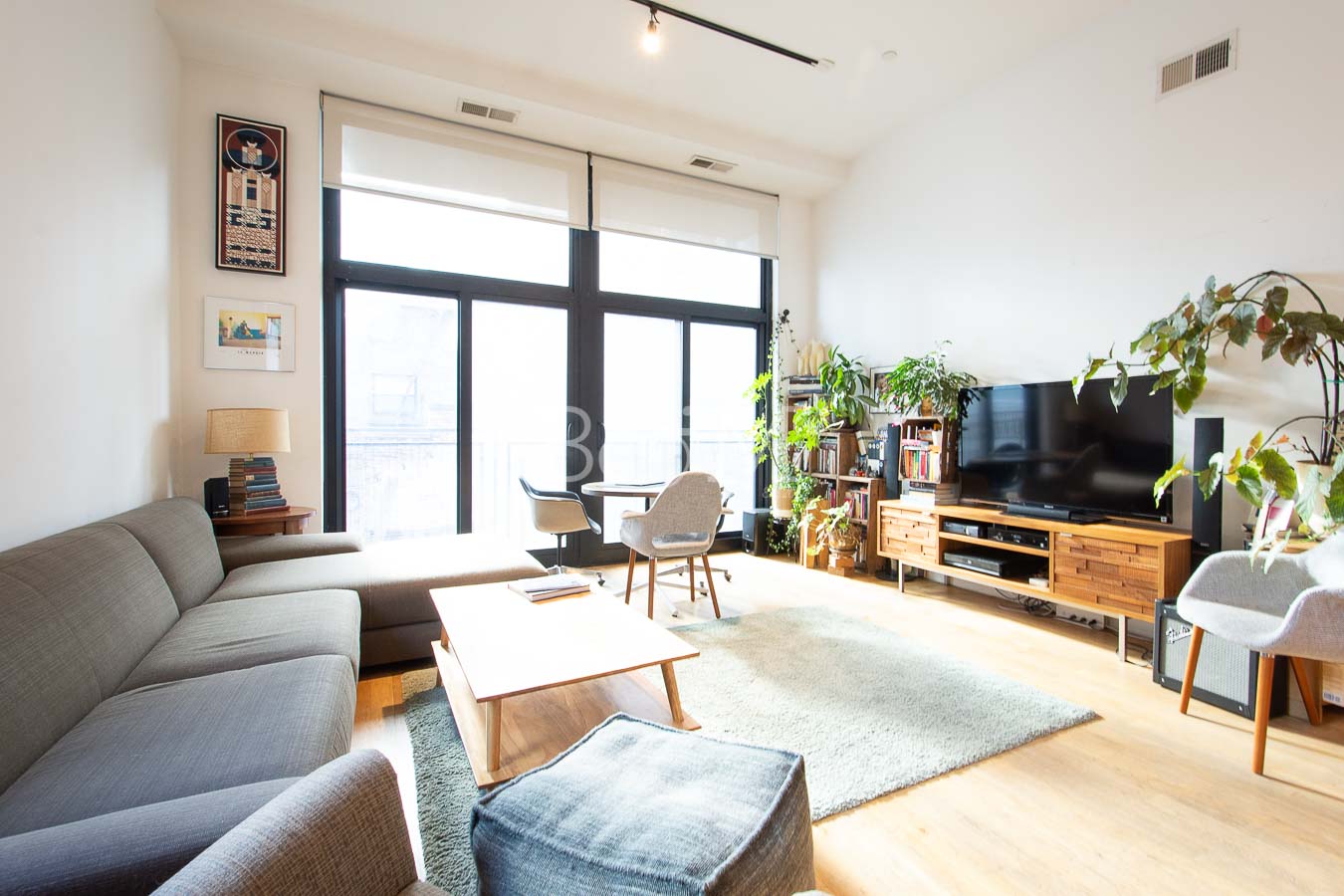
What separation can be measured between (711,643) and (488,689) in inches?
65.3

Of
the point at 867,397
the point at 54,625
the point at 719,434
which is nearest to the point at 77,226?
the point at 54,625

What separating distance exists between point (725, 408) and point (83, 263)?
161 inches

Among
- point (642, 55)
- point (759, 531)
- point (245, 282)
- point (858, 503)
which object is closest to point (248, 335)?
point (245, 282)

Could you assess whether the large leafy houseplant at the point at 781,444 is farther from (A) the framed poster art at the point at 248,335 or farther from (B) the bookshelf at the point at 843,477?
(A) the framed poster art at the point at 248,335

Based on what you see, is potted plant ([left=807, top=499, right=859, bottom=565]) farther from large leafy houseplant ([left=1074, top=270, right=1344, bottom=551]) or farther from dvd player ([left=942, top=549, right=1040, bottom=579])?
large leafy houseplant ([left=1074, top=270, right=1344, bottom=551])

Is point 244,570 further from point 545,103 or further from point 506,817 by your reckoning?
point 545,103

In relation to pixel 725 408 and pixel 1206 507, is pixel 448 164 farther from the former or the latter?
pixel 1206 507

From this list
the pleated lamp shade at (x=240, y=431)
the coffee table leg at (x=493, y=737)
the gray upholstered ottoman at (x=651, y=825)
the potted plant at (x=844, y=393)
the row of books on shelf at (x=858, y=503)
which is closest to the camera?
the gray upholstered ottoman at (x=651, y=825)

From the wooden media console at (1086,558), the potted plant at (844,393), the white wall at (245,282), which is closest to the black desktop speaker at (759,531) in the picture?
the potted plant at (844,393)

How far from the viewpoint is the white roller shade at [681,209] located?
460 centimetres

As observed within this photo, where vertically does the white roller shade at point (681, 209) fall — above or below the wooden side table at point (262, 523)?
above

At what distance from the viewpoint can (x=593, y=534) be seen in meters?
4.73

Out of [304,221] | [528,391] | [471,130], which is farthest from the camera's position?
[528,391]

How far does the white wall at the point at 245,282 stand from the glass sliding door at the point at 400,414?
29 centimetres
